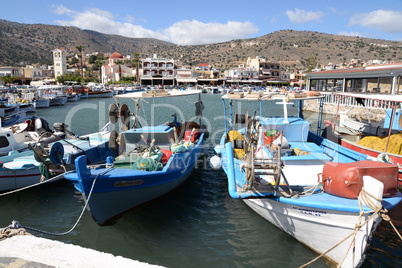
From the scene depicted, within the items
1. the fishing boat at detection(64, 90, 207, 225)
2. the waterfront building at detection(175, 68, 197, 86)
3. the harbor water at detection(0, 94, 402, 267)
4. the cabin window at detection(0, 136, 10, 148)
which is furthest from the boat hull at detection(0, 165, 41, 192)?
the waterfront building at detection(175, 68, 197, 86)

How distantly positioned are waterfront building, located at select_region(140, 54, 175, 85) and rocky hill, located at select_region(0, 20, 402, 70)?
170 ft

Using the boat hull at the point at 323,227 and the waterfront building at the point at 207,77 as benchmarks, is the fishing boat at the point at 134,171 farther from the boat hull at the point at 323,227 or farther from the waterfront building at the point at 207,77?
the waterfront building at the point at 207,77

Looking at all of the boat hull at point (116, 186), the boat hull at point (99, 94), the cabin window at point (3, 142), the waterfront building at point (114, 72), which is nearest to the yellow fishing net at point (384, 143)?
the boat hull at point (116, 186)

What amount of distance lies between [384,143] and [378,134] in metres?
2.72

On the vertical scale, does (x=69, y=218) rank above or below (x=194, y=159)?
below

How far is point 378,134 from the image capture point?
14008 millimetres

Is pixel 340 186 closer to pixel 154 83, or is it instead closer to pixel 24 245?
pixel 24 245

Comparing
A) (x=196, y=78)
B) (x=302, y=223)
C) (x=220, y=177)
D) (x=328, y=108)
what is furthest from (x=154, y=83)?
(x=302, y=223)

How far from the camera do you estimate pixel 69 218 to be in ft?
32.3

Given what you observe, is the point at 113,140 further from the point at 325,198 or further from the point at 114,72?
the point at 114,72

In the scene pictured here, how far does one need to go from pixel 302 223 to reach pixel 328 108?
32030 mm

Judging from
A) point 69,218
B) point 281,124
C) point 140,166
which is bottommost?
point 69,218

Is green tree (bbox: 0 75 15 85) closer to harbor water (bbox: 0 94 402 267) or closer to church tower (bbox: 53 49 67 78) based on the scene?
church tower (bbox: 53 49 67 78)

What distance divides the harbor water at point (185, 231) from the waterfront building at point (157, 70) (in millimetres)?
93724
